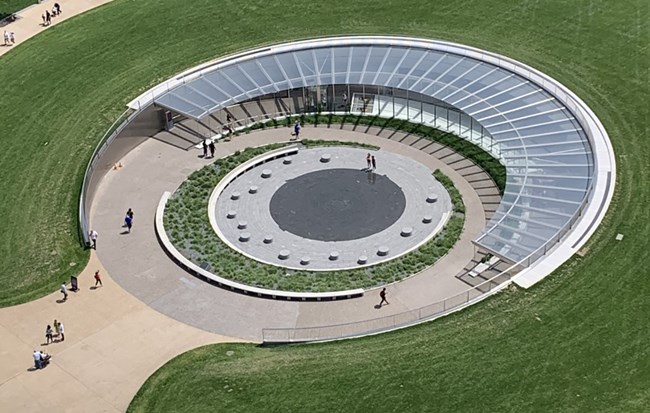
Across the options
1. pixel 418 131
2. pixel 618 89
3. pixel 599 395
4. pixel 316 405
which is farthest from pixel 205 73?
pixel 599 395

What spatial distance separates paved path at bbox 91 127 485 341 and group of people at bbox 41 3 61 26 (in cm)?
2047

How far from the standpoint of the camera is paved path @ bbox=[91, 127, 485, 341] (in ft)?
173

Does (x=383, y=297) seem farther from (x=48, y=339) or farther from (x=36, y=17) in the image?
(x=36, y=17)

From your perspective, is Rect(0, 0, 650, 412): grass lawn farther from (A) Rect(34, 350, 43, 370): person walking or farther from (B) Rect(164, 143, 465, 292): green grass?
(B) Rect(164, 143, 465, 292): green grass

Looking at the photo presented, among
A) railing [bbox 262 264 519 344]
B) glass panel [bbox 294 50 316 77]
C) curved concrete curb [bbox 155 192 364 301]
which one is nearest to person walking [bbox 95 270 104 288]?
curved concrete curb [bbox 155 192 364 301]

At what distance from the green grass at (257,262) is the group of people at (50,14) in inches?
1052

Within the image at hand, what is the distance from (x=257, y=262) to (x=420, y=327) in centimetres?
1347

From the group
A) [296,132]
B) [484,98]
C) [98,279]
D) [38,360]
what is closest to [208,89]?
[296,132]

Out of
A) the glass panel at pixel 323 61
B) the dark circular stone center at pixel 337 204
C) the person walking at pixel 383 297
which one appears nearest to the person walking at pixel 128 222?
the dark circular stone center at pixel 337 204

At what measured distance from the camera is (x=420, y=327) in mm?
49188

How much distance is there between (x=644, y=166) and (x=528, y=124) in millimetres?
9128

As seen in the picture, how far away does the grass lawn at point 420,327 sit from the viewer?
44.0 meters

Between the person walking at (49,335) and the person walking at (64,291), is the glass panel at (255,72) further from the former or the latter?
the person walking at (49,335)

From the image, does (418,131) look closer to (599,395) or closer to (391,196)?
(391,196)
